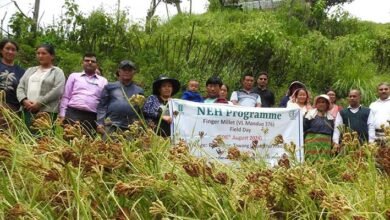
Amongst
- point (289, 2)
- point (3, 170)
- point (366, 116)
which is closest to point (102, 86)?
point (366, 116)

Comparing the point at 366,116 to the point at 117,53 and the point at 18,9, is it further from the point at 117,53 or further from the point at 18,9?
the point at 18,9

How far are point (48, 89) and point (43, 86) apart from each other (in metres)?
0.06

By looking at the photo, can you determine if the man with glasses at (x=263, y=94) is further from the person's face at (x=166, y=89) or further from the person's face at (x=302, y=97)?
the person's face at (x=166, y=89)

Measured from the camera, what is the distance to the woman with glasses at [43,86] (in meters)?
5.60

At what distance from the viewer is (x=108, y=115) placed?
216 inches

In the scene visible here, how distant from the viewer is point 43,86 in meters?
5.68

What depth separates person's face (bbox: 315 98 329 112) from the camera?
6.79 m

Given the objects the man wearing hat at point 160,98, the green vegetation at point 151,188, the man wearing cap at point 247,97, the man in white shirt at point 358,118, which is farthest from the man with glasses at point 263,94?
the green vegetation at point 151,188

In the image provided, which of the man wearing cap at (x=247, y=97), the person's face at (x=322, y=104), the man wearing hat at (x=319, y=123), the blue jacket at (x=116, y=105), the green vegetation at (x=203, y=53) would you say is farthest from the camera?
the green vegetation at (x=203, y=53)

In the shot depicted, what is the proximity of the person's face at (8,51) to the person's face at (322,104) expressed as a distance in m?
3.40

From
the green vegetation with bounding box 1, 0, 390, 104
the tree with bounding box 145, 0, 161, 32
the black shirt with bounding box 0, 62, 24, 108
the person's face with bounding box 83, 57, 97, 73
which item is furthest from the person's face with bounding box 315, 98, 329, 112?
the tree with bounding box 145, 0, 161, 32

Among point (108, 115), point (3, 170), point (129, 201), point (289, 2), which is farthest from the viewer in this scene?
point (289, 2)

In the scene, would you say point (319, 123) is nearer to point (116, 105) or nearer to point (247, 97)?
point (247, 97)

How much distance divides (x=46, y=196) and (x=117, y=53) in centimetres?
884
